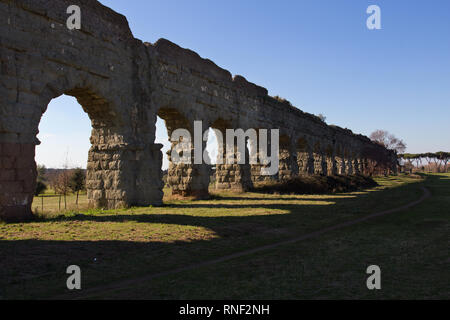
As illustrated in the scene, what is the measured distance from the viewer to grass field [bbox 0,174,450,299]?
4.26m

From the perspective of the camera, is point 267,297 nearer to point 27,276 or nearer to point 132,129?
point 27,276

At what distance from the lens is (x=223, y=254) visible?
659 centimetres

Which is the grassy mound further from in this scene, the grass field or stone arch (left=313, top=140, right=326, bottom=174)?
stone arch (left=313, top=140, right=326, bottom=174)

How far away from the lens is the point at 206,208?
12547 mm

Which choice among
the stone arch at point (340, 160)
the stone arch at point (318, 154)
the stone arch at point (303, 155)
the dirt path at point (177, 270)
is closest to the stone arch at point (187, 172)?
the dirt path at point (177, 270)

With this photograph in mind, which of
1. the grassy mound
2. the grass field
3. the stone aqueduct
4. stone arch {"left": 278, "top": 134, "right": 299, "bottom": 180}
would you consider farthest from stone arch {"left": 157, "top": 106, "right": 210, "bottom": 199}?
stone arch {"left": 278, "top": 134, "right": 299, "bottom": 180}

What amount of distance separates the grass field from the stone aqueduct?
6.24 feet

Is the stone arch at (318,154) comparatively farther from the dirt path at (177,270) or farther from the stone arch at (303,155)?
the dirt path at (177,270)

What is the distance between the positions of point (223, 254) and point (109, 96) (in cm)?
736

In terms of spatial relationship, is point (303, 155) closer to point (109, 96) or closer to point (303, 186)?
point (303, 186)

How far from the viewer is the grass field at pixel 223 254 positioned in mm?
4262

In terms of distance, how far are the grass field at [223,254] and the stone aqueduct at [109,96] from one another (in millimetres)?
1903
